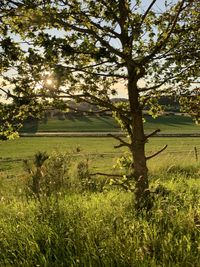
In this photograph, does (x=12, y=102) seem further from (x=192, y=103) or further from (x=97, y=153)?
(x=97, y=153)

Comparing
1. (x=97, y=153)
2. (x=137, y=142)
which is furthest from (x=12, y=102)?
(x=97, y=153)

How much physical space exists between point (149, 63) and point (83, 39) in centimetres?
115

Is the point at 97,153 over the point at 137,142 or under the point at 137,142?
under

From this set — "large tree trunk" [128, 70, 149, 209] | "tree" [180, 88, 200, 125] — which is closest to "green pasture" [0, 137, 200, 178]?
"tree" [180, 88, 200, 125]

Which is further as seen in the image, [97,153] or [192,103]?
[97,153]

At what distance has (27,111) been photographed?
26.1 ft

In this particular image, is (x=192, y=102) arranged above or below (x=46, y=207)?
above

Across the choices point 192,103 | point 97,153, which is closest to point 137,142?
point 192,103

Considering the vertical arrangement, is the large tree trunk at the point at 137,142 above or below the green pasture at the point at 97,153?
above

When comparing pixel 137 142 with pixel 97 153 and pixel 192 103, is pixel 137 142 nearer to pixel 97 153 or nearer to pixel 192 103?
pixel 192 103

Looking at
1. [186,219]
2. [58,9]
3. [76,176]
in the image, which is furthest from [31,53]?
[76,176]

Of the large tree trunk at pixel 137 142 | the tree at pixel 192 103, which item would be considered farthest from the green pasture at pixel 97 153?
the large tree trunk at pixel 137 142

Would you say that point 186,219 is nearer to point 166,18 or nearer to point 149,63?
point 149,63

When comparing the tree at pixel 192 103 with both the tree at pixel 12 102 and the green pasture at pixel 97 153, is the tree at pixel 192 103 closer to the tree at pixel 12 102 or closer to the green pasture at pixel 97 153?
the tree at pixel 12 102
